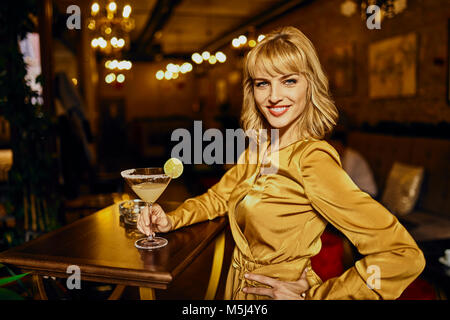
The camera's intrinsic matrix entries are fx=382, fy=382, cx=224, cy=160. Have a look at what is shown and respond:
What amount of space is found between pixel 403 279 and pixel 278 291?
0.32 meters

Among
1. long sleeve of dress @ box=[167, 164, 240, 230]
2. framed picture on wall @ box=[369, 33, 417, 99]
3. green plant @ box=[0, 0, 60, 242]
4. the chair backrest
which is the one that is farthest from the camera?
framed picture on wall @ box=[369, 33, 417, 99]

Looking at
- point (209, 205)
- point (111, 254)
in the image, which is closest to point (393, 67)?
point (209, 205)

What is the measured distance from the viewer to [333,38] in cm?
632

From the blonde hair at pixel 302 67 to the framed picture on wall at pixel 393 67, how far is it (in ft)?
12.9

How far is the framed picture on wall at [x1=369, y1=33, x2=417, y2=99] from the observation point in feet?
14.9

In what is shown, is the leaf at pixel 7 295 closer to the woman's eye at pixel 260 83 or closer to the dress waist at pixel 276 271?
the dress waist at pixel 276 271

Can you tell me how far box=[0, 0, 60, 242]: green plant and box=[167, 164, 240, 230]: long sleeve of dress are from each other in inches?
68.0

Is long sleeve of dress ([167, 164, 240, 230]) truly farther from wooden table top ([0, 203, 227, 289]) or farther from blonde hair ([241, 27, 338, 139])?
blonde hair ([241, 27, 338, 139])

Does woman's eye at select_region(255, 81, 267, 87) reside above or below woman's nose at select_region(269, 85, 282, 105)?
above

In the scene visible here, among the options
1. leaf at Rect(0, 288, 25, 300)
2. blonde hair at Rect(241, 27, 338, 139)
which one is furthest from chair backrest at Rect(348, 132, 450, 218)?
leaf at Rect(0, 288, 25, 300)

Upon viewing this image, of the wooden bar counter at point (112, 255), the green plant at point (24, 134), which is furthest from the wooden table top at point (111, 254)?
the green plant at point (24, 134)

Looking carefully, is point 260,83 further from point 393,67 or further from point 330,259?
point 393,67

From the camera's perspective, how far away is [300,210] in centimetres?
112
